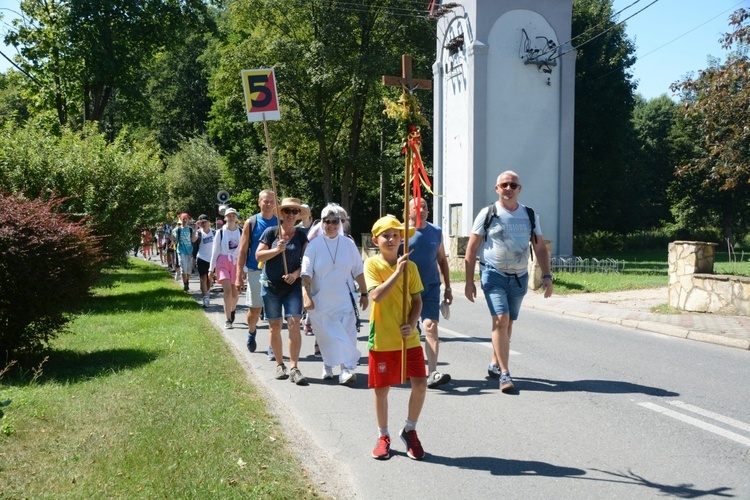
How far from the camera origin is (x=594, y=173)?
4059 centimetres

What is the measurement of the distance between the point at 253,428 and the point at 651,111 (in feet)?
189

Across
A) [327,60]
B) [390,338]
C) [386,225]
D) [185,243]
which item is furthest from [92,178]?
[327,60]

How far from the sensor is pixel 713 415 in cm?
628

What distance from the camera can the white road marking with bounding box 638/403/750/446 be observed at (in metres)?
5.58

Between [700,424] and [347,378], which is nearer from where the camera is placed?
[700,424]

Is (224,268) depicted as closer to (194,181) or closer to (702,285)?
(702,285)

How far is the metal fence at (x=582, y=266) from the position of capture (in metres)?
23.8

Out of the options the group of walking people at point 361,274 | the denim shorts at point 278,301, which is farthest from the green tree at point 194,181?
the denim shorts at point 278,301

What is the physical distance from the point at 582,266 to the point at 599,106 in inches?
727

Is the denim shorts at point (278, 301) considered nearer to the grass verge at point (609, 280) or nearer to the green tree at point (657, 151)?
the grass verge at point (609, 280)

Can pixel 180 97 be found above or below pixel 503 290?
above

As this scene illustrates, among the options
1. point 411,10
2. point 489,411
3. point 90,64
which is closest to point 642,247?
point 411,10

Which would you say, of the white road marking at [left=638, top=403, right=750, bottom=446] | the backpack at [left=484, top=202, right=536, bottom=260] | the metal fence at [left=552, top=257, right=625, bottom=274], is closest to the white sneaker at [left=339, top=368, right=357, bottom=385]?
the backpack at [left=484, top=202, right=536, bottom=260]

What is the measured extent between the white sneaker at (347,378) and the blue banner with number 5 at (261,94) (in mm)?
3043
